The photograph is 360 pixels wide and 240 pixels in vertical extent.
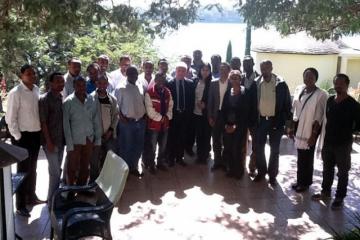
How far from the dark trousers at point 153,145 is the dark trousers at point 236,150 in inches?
38.8

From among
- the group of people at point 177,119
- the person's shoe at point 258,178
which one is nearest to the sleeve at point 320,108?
the group of people at point 177,119

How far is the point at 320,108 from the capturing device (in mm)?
5766

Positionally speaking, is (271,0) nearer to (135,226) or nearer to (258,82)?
(258,82)

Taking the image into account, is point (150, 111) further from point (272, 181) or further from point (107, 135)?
point (272, 181)

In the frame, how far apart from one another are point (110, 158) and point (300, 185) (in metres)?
3.00

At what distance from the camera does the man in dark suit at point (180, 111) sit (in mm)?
6840

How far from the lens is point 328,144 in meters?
5.58

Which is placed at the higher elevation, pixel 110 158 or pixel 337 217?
pixel 110 158

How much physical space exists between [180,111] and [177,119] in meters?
0.15

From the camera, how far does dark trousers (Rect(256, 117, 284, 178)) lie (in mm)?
6359

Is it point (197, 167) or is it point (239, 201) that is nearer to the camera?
point (239, 201)

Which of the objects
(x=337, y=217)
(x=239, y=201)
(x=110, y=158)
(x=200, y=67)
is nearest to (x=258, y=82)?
Result: (x=200, y=67)

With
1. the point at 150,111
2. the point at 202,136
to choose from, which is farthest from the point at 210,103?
the point at 150,111

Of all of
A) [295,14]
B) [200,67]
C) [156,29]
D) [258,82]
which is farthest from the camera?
[200,67]
